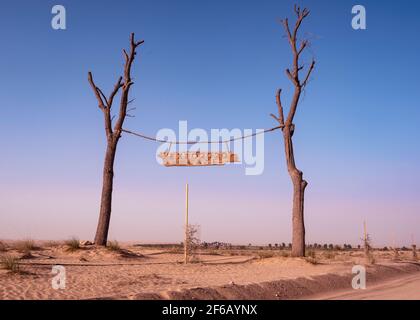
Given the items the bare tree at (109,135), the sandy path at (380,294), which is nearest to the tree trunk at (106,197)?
the bare tree at (109,135)

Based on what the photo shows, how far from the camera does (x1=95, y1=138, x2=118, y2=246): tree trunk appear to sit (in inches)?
784

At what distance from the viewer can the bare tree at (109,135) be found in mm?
19953

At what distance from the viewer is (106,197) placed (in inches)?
791

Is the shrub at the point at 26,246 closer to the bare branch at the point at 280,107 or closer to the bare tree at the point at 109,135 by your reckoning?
the bare tree at the point at 109,135

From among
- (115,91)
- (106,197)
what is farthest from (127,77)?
(106,197)

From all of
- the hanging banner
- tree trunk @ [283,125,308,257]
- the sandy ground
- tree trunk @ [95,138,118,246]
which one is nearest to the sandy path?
the sandy ground

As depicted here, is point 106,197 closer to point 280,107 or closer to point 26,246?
point 26,246

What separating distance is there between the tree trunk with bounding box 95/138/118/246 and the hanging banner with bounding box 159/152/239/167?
9.84ft

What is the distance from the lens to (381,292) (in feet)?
36.8

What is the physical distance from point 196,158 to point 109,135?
4.93 m

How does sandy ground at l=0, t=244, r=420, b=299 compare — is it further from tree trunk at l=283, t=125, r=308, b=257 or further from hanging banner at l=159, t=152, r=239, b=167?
hanging banner at l=159, t=152, r=239, b=167
